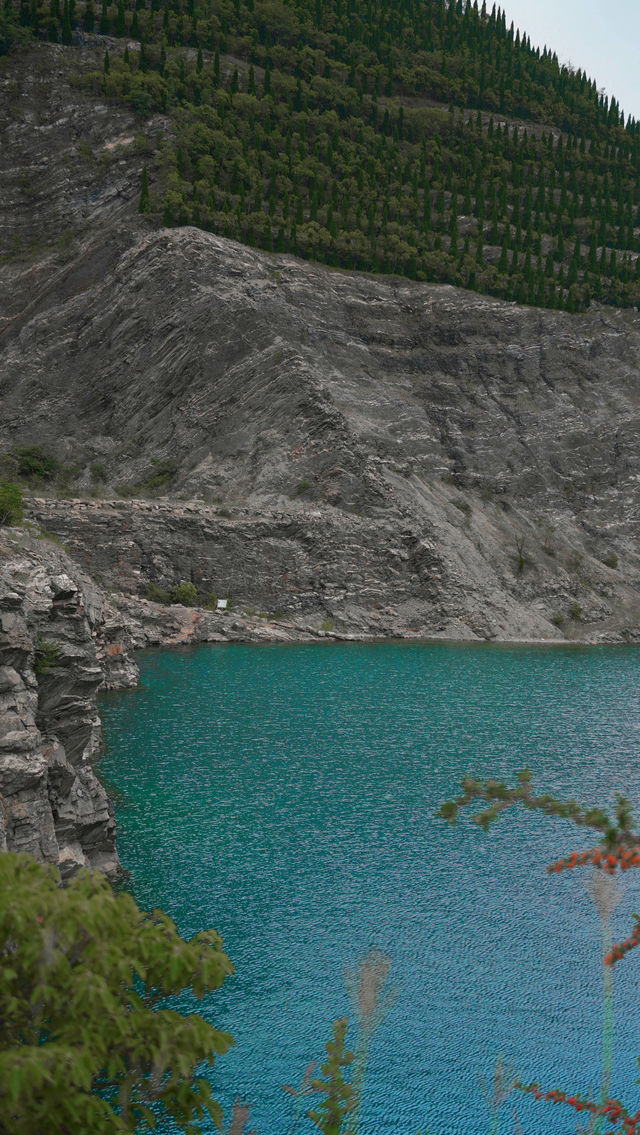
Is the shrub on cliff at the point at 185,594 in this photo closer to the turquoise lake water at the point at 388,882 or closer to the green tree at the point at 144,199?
the turquoise lake water at the point at 388,882

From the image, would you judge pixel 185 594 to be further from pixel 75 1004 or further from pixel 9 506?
Answer: pixel 75 1004

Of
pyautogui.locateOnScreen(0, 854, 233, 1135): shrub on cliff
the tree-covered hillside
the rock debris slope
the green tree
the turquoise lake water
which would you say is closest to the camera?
pyautogui.locateOnScreen(0, 854, 233, 1135): shrub on cliff

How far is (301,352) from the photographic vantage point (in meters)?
76.5

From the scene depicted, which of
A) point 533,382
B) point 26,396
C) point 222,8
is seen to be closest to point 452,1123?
point 26,396

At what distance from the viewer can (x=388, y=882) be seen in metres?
19.8

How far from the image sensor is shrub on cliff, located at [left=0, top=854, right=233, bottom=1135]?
16.2 feet

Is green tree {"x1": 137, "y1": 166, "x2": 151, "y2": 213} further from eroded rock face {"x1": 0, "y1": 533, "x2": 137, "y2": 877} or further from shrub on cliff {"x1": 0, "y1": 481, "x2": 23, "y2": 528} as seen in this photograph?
eroded rock face {"x1": 0, "y1": 533, "x2": 137, "y2": 877}

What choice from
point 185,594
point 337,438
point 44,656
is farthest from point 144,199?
point 44,656

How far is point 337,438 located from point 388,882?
183ft

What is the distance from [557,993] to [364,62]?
140319 millimetres

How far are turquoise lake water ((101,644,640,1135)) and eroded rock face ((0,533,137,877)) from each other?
2277 millimetres

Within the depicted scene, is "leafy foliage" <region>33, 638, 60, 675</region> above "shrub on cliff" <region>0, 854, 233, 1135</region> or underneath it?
underneath

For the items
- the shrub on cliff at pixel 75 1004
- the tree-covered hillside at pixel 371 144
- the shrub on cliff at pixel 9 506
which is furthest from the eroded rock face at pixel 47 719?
the tree-covered hillside at pixel 371 144

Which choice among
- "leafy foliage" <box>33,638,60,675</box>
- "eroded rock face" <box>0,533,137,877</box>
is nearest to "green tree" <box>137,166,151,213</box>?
"eroded rock face" <box>0,533,137,877</box>
